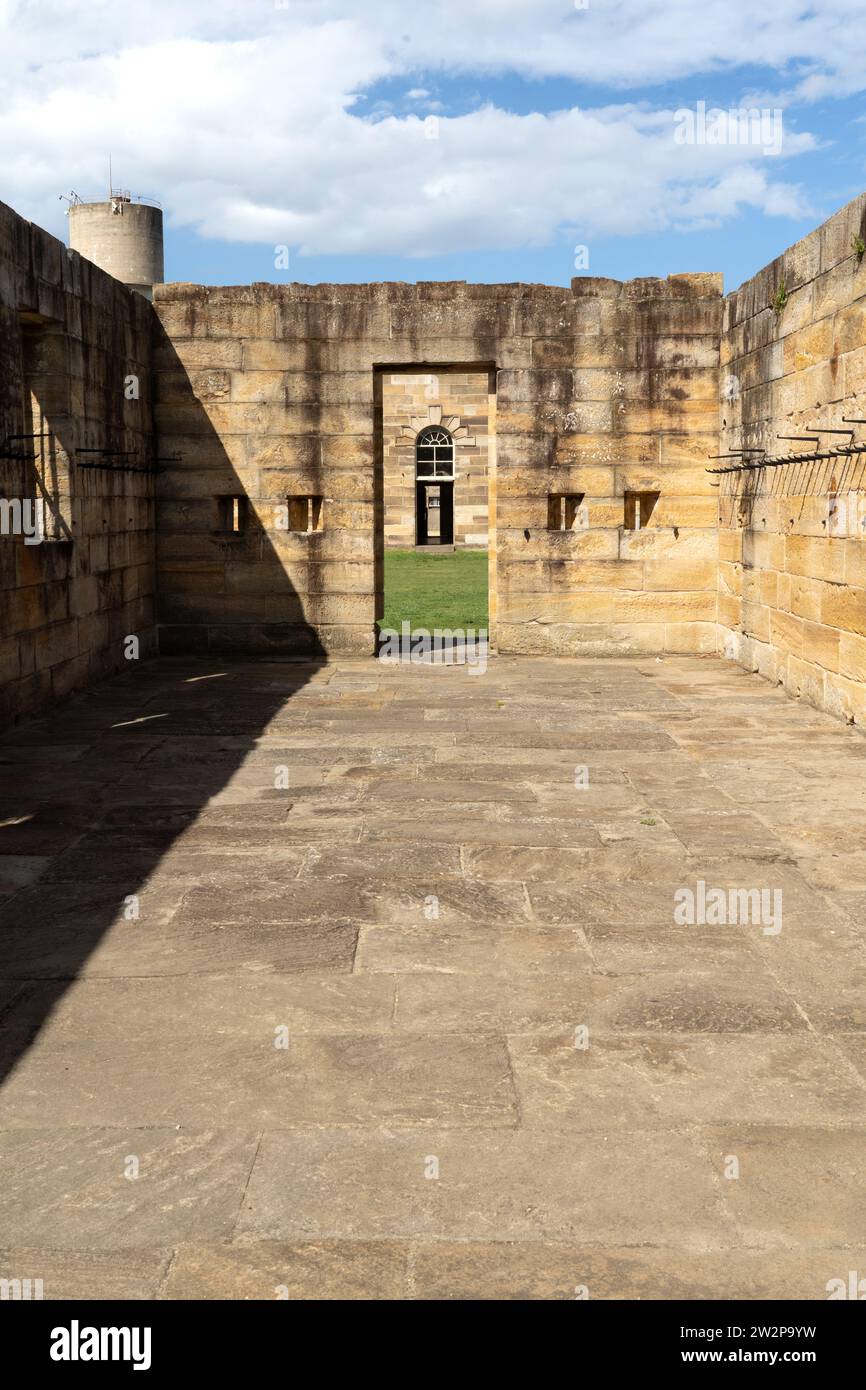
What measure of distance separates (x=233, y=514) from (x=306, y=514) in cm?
73

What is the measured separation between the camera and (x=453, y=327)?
1245 cm

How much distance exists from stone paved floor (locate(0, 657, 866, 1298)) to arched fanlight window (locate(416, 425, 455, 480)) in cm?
2408

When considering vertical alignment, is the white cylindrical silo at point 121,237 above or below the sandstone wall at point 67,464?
above

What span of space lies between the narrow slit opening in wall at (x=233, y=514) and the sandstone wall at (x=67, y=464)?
2.71ft

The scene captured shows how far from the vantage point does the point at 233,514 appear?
1305cm

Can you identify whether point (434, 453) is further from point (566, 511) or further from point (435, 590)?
point (566, 511)

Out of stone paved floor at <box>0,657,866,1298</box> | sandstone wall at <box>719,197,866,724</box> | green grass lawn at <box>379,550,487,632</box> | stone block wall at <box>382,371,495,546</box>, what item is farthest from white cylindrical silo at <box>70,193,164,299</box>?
stone paved floor at <box>0,657,866,1298</box>

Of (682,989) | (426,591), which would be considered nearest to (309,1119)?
(682,989)

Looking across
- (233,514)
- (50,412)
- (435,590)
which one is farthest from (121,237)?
(50,412)

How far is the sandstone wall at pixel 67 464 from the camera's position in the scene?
8.66 m

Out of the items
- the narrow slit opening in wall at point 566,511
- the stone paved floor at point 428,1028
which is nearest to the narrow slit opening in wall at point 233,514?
the narrow slit opening in wall at point 566,511

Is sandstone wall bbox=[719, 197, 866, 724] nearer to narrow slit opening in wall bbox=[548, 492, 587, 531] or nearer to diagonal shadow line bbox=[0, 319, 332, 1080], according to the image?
narrow slit opening in wall bbox=[548, 492, 587, 531]

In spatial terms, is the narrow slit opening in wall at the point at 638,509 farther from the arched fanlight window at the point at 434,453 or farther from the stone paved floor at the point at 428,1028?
the arched fanlight window at the point at 434,453

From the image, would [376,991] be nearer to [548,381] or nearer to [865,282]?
[865,282]
